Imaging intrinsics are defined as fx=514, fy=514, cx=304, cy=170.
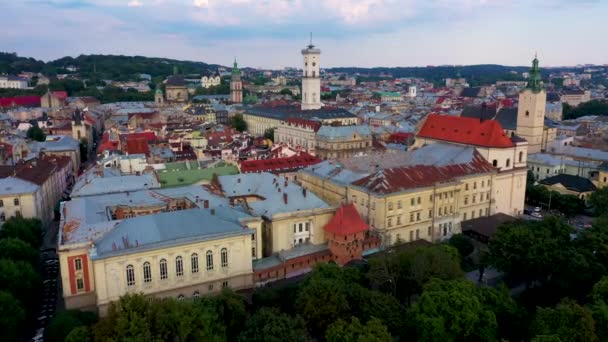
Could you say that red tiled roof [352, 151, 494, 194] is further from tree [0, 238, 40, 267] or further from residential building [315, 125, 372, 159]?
residential building [315, 125, 372, 159]

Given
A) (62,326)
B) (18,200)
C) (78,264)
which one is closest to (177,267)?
(78,264)

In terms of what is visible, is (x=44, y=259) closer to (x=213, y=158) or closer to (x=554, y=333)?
(x=213, y=158)

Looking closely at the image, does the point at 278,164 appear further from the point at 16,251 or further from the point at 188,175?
the point at 16,251

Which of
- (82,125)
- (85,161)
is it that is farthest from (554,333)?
(82,125)

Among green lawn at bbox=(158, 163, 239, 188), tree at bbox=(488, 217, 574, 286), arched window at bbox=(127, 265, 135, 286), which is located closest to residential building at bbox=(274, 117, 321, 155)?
green lawn at bbox=(158, 163, 239, 188)

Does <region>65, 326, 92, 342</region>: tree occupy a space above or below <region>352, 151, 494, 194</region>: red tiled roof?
below
